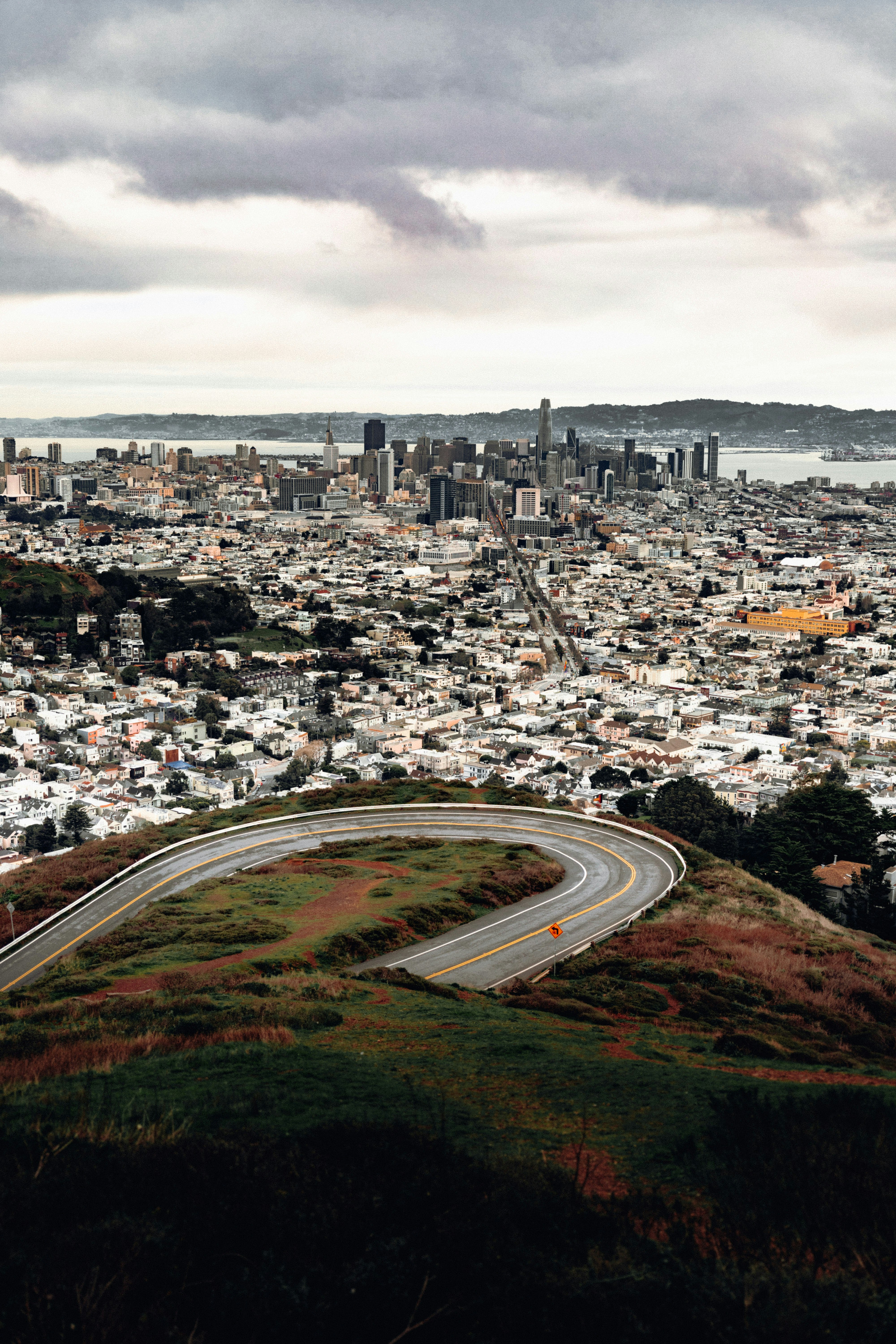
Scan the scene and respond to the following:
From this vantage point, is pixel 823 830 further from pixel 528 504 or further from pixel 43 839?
pixel 528 504

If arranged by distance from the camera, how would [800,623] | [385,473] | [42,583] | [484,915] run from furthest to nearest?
[385,473], [800,623], [42,583], [484,915]

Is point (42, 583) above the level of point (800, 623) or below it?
above

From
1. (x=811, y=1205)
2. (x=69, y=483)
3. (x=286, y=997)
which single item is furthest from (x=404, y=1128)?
(x=69, y=483)

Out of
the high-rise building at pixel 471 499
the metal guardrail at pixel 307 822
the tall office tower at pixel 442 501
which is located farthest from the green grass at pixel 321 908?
the high-rise building at pixel 471 499

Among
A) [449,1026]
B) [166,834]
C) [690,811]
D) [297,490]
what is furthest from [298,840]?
[297,490]

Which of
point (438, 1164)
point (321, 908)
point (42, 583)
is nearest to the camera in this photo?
point (438, 1164)

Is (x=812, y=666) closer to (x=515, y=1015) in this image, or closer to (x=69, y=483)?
(x=515, y=1015)

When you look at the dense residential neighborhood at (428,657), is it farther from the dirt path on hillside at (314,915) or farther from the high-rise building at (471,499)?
the dirt path on hillside at (314,915)
